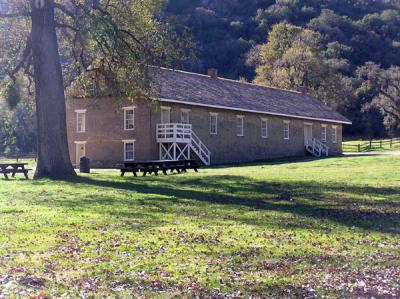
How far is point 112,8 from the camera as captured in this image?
968 inches

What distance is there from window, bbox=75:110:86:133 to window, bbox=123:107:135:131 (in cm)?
365

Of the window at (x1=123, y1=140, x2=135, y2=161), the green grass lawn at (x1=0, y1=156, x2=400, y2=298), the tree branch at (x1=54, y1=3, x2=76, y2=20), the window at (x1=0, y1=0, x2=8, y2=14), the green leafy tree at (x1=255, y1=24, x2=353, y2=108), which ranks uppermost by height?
the green leafy tree at (x1=255, y1=24, x2=353, y2=108)

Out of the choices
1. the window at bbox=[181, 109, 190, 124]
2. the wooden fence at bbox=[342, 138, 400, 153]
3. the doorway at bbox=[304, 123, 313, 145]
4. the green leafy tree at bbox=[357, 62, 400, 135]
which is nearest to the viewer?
the window at bbox=[181, 109, 190, 124]

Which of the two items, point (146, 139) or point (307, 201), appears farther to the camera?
point (146, 139)

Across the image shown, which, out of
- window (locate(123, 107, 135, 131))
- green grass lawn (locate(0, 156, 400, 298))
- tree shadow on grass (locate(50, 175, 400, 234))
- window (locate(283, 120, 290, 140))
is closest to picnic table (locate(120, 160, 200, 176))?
tree shadow on grass (locate(50, 175, 400, 234))

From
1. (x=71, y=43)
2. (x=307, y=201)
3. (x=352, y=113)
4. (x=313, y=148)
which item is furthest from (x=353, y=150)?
(x=307, y=201)

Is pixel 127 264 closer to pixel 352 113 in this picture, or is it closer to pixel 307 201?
pixel 307 201

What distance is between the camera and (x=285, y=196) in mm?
17484

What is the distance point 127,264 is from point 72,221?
14.0ft

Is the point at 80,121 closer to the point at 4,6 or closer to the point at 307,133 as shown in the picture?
the point at 4,6

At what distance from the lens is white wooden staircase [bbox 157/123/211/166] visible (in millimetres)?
36938

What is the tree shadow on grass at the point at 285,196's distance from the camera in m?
13.2

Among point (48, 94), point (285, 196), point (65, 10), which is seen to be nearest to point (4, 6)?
point (65, 10)

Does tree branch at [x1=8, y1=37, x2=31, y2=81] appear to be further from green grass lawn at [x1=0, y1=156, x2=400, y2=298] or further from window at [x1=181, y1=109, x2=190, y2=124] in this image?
window at [x1=181, y1=109, x2=190, y2=124]
